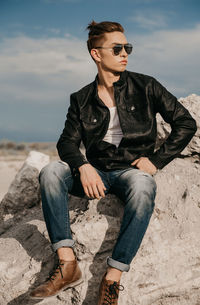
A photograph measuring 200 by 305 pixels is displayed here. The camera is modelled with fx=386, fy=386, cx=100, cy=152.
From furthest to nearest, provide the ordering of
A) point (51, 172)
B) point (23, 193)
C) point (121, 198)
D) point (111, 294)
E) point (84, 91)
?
point (23, 193) → point (84, 91) → point (121, 198) → point (51, 172) → point (111, 294)

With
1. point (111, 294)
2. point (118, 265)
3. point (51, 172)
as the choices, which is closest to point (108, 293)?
point (111, 294)

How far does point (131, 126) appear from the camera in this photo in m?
4.01

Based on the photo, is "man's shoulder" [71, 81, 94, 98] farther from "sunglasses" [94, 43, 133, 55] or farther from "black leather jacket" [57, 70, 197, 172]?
"sunglasses" [94, 43, 133, 55]

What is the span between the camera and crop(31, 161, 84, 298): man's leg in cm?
334

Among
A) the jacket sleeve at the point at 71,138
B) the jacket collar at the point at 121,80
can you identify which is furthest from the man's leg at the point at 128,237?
the jacket collar at the point at 121,80

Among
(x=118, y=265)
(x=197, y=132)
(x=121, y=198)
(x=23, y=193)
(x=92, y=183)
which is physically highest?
(x=197, y=132)

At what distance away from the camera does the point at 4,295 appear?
13.1 feet

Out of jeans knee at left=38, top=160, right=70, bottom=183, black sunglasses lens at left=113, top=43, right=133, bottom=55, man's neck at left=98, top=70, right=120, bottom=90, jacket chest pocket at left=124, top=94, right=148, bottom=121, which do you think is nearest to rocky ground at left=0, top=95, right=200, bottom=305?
jeans knee at left=38, top=160, right=70, bottom=183

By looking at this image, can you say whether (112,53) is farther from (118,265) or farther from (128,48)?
(118,265)

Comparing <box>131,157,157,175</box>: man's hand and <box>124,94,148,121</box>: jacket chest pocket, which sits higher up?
<box>124,94,148,121</box>: jacket chest pocket

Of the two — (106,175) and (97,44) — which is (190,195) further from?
(97,44)

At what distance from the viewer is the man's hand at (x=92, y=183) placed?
11.8 ft

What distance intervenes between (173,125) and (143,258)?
1.40 metres

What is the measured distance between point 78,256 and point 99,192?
0.66 meters
